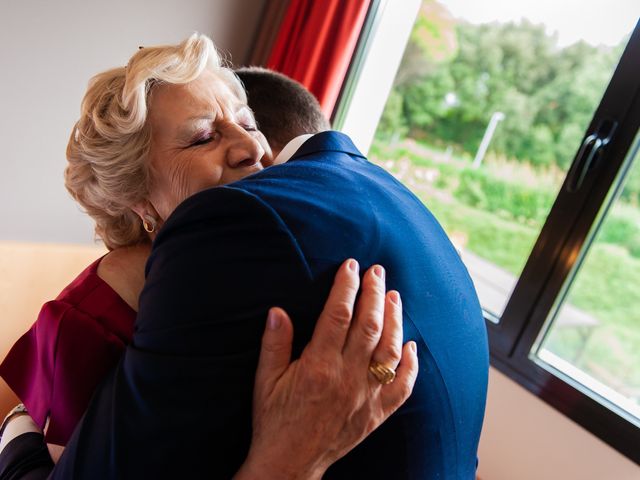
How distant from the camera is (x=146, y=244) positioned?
1263 mm

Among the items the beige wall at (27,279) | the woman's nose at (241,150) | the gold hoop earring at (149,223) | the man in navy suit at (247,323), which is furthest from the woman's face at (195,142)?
the beige wall at (27,279)

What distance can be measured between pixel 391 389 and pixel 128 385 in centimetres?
32

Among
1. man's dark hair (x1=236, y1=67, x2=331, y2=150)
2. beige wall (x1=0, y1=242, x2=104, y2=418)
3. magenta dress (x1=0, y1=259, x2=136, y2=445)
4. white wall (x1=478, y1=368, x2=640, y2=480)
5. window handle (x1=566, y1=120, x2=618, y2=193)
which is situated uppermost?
window handle (x1=566, y1=120, x2=618, y2=193)

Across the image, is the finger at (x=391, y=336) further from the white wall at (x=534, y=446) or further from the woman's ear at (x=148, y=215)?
the white wall at (x=534, y=446)

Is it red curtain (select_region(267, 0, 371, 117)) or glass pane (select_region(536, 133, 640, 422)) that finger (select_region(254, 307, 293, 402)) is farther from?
red curtain (select_region(267, 0, 371, 117))

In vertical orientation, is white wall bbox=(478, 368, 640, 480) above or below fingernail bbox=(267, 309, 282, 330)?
below

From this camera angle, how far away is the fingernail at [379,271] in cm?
62

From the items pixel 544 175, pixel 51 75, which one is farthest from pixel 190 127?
pixel 544 175

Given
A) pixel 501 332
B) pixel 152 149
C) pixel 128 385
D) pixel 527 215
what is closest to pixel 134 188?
pixel 152 149

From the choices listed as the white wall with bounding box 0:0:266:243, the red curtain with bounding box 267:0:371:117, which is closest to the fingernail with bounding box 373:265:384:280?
the red curtain with bounding box 267:0:371:117

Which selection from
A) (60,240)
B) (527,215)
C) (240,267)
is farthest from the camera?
(527,215)

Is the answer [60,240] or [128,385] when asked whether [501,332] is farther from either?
[60,240]

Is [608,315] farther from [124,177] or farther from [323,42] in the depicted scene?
[124,177]

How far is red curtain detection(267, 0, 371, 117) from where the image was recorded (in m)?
2.38
